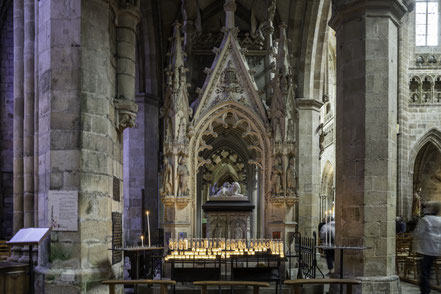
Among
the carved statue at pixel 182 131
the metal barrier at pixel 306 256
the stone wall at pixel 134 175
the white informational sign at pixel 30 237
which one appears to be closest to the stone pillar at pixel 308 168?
the metal barrier at pixel 306 256

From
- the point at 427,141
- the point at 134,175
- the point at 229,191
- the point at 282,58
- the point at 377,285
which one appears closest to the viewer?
the point at 377,285

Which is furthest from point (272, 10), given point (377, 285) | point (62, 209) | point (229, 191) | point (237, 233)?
point (62, 209)

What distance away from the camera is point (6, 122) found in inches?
567

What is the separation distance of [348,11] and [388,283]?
4106mm

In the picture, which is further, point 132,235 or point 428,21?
point 428,21

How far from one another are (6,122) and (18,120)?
21.8ft

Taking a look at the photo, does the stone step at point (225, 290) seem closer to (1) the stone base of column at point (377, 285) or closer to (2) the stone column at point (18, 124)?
(1) the stone base of column at point (377, 285)

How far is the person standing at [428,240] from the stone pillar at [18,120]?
6234 millimetres

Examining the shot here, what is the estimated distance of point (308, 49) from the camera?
49.0ft

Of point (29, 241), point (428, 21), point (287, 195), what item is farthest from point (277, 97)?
point (428, 21)

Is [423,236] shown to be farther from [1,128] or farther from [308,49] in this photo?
[1,128]

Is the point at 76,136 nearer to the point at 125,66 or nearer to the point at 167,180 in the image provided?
the point at 125,66

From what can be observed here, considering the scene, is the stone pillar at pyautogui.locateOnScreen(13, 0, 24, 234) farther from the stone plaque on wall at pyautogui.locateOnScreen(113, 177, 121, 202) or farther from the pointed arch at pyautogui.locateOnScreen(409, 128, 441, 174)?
the pointed arch at pyautogui.locateOnScreen(409, 128, 441, 174)

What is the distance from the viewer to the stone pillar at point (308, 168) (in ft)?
46.7
